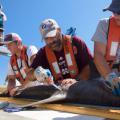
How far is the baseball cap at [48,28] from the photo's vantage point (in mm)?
4250

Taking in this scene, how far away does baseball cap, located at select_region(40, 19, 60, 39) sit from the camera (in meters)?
Answer: 4.25

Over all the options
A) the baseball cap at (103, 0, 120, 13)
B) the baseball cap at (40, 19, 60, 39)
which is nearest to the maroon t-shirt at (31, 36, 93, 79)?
the baseball cap at (40, 19, 60, 39)

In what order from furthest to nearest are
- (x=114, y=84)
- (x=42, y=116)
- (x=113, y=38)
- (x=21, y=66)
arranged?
(x=21, y=66) < (x=113, y=38) < (x=114, y=84) < (x=42, y=116)

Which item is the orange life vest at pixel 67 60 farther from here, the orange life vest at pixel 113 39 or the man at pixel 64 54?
the orange life vest at pixel 113 39

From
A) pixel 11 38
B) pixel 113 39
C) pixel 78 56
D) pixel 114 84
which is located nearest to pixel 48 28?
pixel 78 56

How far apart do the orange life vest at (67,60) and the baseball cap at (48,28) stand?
0.18 meters

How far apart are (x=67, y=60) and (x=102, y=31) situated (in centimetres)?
96

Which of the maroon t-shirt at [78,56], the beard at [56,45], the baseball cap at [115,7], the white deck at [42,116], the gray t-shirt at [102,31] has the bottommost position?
the white deck at [42,116]

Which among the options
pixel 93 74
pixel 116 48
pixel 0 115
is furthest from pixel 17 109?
pixel 93 74

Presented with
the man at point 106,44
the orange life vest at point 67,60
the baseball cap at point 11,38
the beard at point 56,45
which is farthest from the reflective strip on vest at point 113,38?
the baseball cap at point 11,38

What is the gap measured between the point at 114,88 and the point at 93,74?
1538mm

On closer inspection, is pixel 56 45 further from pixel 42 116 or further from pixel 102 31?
pixel 42 116

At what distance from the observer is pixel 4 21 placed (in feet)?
28.0

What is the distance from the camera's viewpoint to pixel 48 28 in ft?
14.0
